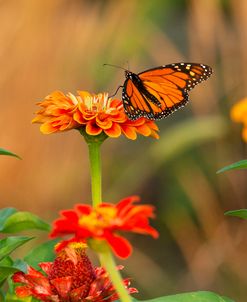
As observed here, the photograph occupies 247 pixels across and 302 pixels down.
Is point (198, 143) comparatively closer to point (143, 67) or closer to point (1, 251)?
point (143, 67)

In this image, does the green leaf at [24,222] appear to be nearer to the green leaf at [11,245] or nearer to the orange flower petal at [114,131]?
the green leaf at [11,245]

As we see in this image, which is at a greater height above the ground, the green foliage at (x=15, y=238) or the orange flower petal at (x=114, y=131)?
the orange flower petal at (x=114, y=131)

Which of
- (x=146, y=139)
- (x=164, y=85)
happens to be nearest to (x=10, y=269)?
(x=164, y=85)

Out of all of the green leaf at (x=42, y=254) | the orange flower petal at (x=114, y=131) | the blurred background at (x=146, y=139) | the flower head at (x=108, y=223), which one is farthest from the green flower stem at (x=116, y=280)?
the blurred background at (x=146, y=139)

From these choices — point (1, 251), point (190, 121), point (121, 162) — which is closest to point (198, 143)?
point (190, 121)

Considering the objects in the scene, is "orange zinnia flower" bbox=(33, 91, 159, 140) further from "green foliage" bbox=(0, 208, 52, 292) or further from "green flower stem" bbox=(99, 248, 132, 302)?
"green flower stem" bbox=(99, 248, 132, 302)

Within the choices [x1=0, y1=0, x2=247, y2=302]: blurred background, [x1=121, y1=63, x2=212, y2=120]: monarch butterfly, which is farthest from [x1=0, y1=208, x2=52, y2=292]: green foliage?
[x1=0, y1=0, x2=247, y2=302]: blurred background
